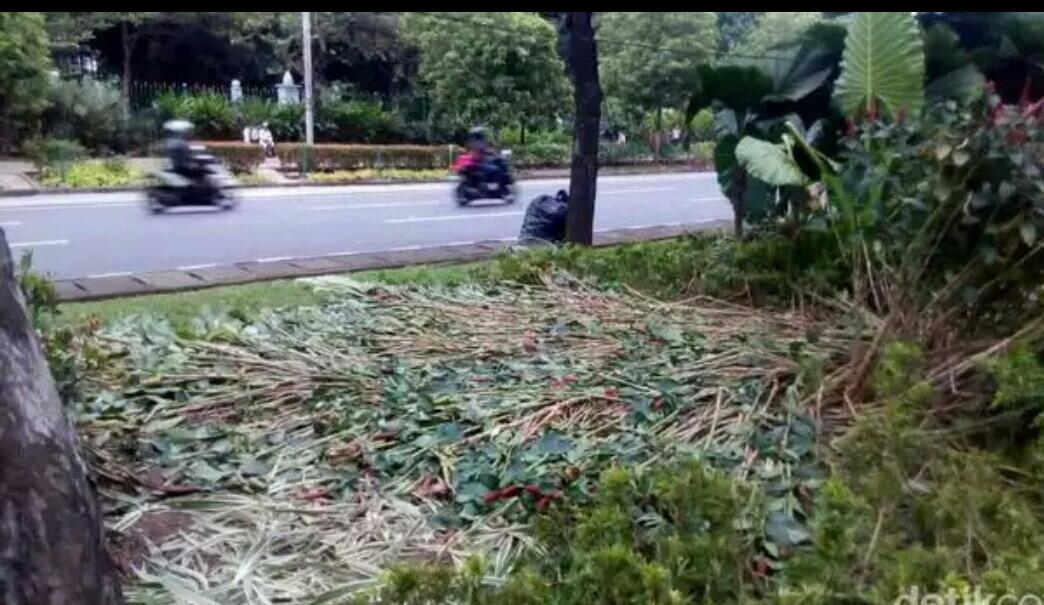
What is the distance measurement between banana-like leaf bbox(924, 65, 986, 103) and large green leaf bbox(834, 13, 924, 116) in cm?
83

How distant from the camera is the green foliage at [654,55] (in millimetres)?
19891

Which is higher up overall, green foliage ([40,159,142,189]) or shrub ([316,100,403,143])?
shrub ([316,100,403,143])

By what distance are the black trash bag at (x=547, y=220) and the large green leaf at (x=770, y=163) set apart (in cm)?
268

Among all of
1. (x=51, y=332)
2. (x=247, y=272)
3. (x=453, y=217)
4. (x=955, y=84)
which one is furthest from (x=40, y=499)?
(x=453, y=217)

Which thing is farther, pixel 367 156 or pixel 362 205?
pixel 367 156

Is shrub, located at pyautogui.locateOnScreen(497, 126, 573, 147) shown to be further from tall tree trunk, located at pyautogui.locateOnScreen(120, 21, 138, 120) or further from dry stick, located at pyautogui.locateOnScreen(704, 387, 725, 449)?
dry stick, located at pyautogui.locateOnScreen(704, 387, 725, 449)

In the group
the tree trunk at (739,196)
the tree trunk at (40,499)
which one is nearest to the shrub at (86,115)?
the tree trunk at (739,196)

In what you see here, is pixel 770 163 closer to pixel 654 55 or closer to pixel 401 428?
pixel 401 428

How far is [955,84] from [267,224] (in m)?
6.95

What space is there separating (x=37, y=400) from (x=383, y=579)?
28.1 inches

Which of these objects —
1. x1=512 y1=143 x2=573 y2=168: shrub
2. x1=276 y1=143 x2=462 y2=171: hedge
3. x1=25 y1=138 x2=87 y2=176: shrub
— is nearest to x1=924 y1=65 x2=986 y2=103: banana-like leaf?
x1=25 y1=138 x2=87 y2=176: shrub

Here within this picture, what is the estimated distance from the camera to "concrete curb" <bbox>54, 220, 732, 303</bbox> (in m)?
6.16

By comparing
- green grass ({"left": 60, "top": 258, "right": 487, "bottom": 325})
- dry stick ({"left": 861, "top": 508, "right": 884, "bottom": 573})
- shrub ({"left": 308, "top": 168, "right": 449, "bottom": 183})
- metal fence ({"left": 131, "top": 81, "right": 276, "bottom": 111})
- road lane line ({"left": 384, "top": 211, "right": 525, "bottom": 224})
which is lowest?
road lane line ({"left": 384, "top": 211, "right": 525, "bottom": 224})

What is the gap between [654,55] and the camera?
824 inches
